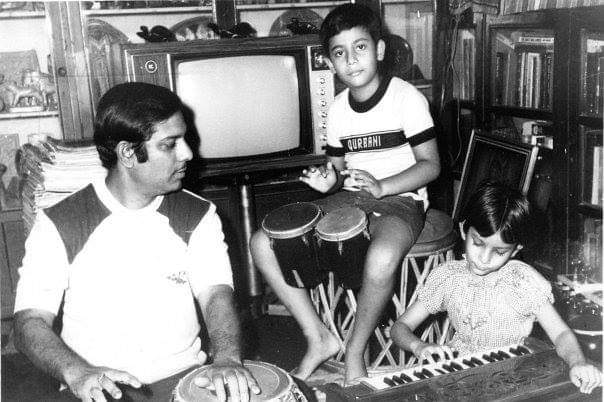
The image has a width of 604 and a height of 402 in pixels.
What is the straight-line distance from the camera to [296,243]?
7.98 ft

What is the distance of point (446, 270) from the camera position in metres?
2.11

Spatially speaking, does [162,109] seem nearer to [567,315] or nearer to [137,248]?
[137,248]

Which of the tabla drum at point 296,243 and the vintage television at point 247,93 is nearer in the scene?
the tabla drum at point 296,243

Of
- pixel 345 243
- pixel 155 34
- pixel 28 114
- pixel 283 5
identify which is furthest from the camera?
pixel 283 5

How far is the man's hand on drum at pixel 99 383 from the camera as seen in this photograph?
143 cm

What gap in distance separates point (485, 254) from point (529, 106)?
1606 mm

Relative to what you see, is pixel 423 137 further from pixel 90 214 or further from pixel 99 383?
pixel 99 383

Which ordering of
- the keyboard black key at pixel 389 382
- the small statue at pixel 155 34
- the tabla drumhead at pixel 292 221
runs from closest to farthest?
the keyboard black key at pixel 389 382 → the tabla drumhead at pixel 292 221 → the small statue at pixel 155 34

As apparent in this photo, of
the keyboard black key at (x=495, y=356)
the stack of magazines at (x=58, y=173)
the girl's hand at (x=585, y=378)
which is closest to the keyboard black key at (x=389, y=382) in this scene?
the keyboard black key at (x=495, y=356)

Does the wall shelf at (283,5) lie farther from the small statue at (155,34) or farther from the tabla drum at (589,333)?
the tabla drum at (589,333)

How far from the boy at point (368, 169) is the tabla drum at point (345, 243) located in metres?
0.05

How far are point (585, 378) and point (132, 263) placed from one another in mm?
1240

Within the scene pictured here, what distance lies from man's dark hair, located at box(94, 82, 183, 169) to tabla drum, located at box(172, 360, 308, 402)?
708 mm

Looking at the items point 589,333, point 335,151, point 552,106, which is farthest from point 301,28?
point 589,333
